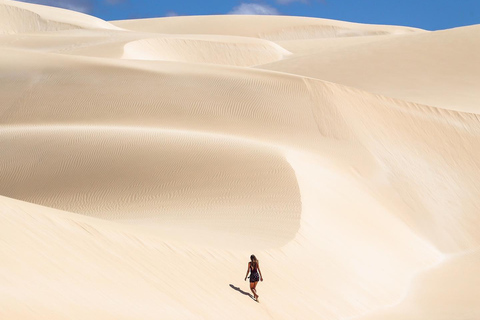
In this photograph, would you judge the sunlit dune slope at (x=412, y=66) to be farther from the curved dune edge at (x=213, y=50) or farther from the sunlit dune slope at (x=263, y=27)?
the sunlit dune slope at (x=263, y=27)

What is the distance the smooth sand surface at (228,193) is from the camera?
10.5 m

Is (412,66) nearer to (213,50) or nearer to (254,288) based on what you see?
(213,50)

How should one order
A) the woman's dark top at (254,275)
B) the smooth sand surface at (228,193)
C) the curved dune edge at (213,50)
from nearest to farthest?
1. the smooth sand surface at (228,193)
2. the woman's dark top at (254,275)
3. the curved dune edge at (213,50)

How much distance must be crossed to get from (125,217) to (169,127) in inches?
287

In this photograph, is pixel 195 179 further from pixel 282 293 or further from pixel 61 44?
pixel 61 44

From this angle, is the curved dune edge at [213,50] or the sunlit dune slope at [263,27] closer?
the curved dune edge at [213,50]

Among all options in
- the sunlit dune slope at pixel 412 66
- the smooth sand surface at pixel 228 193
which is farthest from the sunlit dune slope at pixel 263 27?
the smooth sand surface at pixel 228 193

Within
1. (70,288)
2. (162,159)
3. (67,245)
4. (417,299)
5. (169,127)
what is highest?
(169,127)

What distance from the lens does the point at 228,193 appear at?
17.4m

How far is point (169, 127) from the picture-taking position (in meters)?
23.3

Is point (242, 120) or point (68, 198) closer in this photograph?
point (68, 198)

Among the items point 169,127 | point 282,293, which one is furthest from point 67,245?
point 169,127

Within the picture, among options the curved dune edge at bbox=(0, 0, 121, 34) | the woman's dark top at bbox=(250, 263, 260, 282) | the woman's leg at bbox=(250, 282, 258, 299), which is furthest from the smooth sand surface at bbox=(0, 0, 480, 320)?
the curved dune edge at bbox=(0, 0, 121, 34)

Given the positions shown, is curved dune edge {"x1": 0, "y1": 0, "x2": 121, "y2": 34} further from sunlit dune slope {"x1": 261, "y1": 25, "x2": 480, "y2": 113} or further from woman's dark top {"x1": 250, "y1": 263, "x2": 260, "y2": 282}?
woman's dark top {"x1": 250, "y1": 263, "x2": 260, "y2": 282}
